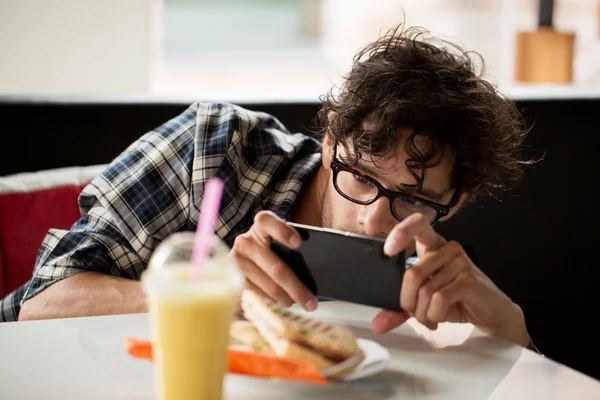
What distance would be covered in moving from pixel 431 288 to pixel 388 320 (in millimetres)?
83

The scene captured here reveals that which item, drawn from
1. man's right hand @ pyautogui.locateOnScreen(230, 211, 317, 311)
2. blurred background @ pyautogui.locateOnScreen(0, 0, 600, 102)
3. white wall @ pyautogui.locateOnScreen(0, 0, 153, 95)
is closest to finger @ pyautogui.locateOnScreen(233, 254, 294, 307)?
man's right hand @ pyautogui.locateOnScreen(230, 211, 317, 311)

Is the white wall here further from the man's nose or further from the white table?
→ the white table

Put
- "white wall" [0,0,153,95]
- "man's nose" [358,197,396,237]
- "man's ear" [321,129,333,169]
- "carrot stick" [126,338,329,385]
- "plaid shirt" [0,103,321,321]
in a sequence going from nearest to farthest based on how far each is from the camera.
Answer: "carrot stick" [126,338,329,385]
"man's nose" [358,197,396,237]
"plaid shirt" [0,103,321,321]
"man's ear" [321,129,333,169]
"white wall" [0,0,153,95]

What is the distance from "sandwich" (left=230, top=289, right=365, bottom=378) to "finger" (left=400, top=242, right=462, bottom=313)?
17 centimetres

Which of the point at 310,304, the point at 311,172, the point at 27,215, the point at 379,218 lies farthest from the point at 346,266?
the point at 27,215

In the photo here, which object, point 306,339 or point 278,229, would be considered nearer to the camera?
point 306,339

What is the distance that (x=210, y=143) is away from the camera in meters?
1.77

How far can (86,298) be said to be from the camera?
1.52 m

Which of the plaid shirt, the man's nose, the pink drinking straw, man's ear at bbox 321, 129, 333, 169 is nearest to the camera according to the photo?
→ the pink drinking straw

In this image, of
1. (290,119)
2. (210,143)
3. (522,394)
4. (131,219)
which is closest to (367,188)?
(210,143)

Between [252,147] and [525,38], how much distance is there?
6.83 feet

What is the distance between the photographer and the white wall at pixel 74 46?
10.6 feet

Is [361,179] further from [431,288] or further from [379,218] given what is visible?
[431,288]

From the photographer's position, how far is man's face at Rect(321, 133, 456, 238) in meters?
1.58
